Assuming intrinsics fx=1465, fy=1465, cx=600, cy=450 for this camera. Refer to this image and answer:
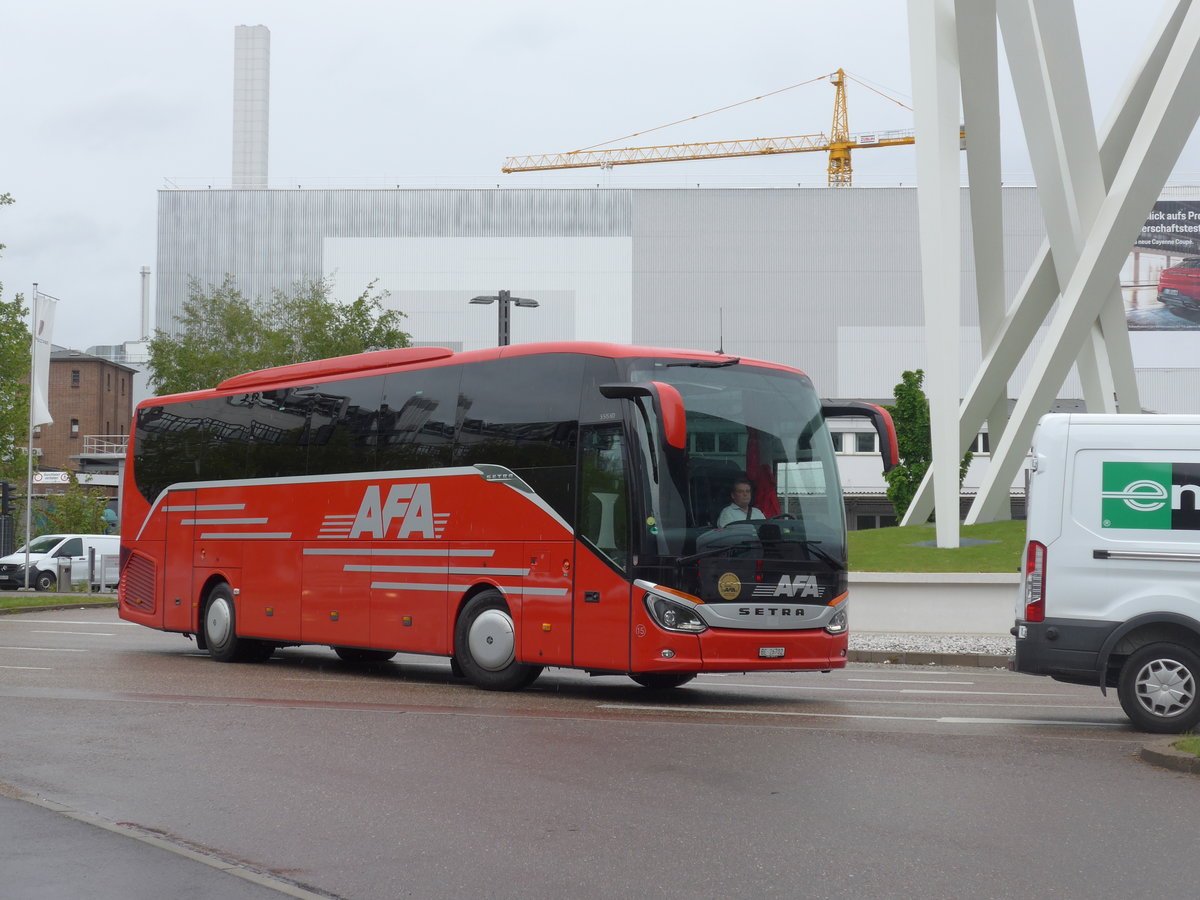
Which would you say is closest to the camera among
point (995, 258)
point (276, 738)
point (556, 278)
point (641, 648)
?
point (276, 738)

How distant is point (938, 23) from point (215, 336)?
29.2m

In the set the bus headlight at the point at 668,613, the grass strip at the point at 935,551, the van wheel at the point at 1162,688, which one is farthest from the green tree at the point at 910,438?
the van wheel at the point at 1162,688

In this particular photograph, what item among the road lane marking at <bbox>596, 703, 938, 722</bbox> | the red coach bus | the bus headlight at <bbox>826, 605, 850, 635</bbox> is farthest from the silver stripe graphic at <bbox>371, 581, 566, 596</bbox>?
the bus headlight at <bbox>826, 605, 850, 635</bbox>

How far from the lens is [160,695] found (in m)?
13.0

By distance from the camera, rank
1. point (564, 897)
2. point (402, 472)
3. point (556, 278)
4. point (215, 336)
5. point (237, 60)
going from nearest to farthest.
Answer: point (564, 897), point (402, 472), point (215, 336), point (556, 278), point (237, 60)

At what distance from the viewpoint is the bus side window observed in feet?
41.6

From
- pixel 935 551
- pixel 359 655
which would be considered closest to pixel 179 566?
pixel 359 655

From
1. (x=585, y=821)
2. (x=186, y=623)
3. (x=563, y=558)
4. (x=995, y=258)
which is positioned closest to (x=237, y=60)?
(x=995, y=258)

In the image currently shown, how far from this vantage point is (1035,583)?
1126 centimetres

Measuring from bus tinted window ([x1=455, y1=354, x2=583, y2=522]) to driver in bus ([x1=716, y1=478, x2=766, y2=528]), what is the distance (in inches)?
54.9

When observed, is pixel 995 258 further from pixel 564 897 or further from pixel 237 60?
pixel 237 60

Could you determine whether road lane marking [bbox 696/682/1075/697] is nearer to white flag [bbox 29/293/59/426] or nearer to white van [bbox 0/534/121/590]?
white flag [bbox 29/293/59/426]

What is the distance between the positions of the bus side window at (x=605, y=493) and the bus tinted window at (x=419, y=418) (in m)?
1.95

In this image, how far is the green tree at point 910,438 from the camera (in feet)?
120
